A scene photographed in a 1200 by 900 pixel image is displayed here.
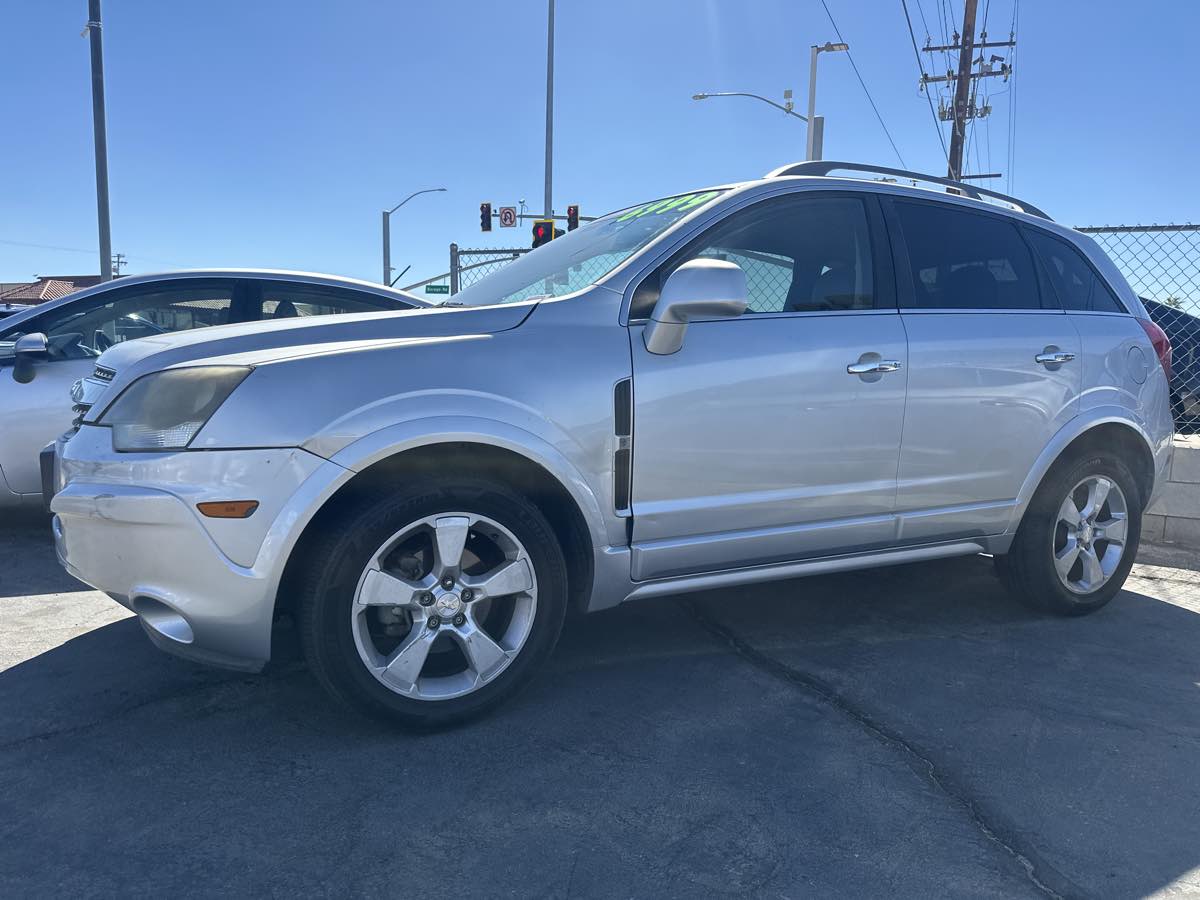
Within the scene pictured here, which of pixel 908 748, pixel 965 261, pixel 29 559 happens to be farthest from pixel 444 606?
pixel 29 559

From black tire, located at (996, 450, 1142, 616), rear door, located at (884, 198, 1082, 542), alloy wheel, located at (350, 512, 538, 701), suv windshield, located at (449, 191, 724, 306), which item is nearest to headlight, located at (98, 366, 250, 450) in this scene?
alloy wheel, located at (350, 512, 538, 701)

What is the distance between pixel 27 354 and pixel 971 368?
15.5ft

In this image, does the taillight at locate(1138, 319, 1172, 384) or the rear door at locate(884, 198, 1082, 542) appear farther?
the taillight at locate(1138, 319, 1172, 384)

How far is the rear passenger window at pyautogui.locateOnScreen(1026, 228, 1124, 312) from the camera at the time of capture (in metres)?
4.16

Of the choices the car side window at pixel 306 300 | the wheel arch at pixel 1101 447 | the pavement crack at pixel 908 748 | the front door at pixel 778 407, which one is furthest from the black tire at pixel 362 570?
the car side window at pixel 306 300

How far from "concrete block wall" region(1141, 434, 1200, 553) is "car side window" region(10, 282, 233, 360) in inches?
226

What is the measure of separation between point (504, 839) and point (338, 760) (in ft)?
2.15

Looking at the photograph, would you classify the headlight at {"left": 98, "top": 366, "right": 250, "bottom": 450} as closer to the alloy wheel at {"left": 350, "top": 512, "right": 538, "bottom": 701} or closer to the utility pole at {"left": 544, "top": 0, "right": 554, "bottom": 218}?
the alloy wheel at {"left": 350, "top": 512, "right": 538, "bottom": 701}

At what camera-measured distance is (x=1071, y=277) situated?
4.22 m

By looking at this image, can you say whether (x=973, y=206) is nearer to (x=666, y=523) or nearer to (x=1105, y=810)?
(x=666, y=523)

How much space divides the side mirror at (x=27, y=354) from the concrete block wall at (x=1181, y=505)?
20.9 ft

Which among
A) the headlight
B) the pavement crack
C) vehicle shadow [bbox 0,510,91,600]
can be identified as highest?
the headlight

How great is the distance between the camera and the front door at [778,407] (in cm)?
308

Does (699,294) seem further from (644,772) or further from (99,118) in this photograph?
(99,118)
